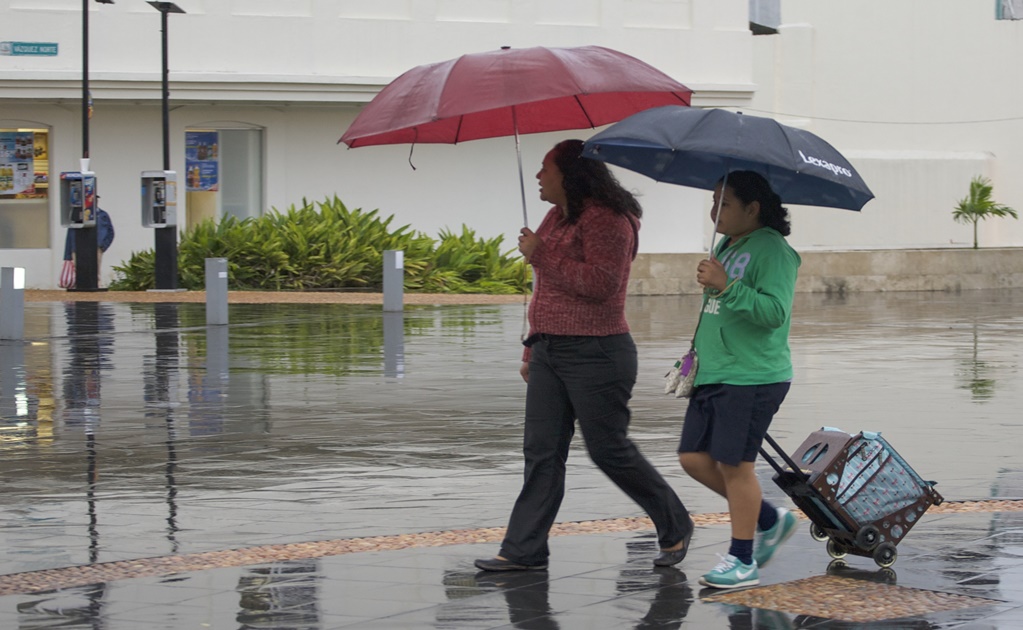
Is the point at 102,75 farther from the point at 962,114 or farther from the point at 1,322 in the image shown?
the point at 962,114

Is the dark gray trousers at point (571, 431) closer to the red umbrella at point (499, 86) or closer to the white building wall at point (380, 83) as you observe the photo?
the red umbrella at point (499, 86)

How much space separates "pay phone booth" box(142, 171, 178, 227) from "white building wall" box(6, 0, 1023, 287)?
13.0 ft

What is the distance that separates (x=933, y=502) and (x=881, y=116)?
3478 centimetres

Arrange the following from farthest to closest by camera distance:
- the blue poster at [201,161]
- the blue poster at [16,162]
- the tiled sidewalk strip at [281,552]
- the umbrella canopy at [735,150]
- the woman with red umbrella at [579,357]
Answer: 1. the blue poster at [201,161]
2. the blue poster at [16,162]
3. the woman with red umbrella at [579,357]
4. the tiled sidewalk strip at [281,552]
5. the umbrella canopy at [735,150]

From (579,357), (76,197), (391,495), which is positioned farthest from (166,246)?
(579,357)

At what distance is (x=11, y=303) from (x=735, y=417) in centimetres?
1280

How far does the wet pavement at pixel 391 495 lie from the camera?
5523 mm

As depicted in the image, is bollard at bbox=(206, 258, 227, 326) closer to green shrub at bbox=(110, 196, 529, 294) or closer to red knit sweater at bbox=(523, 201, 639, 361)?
green shrub at bbox=(110, 196, 529, 294)

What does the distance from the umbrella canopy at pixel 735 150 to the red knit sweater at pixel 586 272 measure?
0.96 feet

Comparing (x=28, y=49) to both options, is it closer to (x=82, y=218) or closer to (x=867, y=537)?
(x=82, y=218)

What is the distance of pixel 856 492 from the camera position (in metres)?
6.23

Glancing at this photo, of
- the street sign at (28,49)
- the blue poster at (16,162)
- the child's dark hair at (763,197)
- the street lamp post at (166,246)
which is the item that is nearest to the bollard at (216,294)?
the street lamp post at (166,246)

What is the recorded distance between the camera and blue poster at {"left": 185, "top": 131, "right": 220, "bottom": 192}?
101 feet

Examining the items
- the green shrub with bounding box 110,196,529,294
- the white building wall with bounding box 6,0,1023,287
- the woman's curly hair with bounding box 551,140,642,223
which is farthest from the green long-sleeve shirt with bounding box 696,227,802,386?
the white building wall with bounding box 6,0,1023,287
